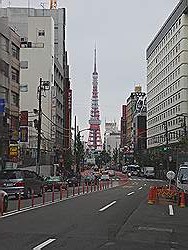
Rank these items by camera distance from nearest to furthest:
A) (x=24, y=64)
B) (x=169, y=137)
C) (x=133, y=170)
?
(x=24, y=64) → (x=169, y=137) → (x=133, y=170)

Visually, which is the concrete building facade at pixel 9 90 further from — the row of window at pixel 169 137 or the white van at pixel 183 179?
the row of window at pixel 169 137

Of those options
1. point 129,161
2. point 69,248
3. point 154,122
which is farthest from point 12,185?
point 129,161

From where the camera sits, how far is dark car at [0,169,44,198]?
33938 mm

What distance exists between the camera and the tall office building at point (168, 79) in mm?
105625

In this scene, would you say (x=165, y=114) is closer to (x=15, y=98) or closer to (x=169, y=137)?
(x=169, y=137)

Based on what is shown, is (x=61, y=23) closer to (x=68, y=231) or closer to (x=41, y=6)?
(x=41, y=6)

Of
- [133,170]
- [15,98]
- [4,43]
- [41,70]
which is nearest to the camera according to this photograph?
[4,43]

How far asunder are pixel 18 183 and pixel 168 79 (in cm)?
8927

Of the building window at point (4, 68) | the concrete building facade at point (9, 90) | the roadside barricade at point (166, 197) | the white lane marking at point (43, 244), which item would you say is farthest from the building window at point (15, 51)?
the white lane marking at point (43, 244)

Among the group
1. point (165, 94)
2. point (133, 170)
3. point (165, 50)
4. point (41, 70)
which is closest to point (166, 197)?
point (41, 70)

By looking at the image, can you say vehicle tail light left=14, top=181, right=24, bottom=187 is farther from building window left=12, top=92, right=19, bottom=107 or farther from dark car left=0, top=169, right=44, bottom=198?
building window left=12, top=92, right=19, bottom=107

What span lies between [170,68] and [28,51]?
123 ft

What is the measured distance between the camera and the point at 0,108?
4938 centimetres

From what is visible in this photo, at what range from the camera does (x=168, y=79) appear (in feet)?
393
